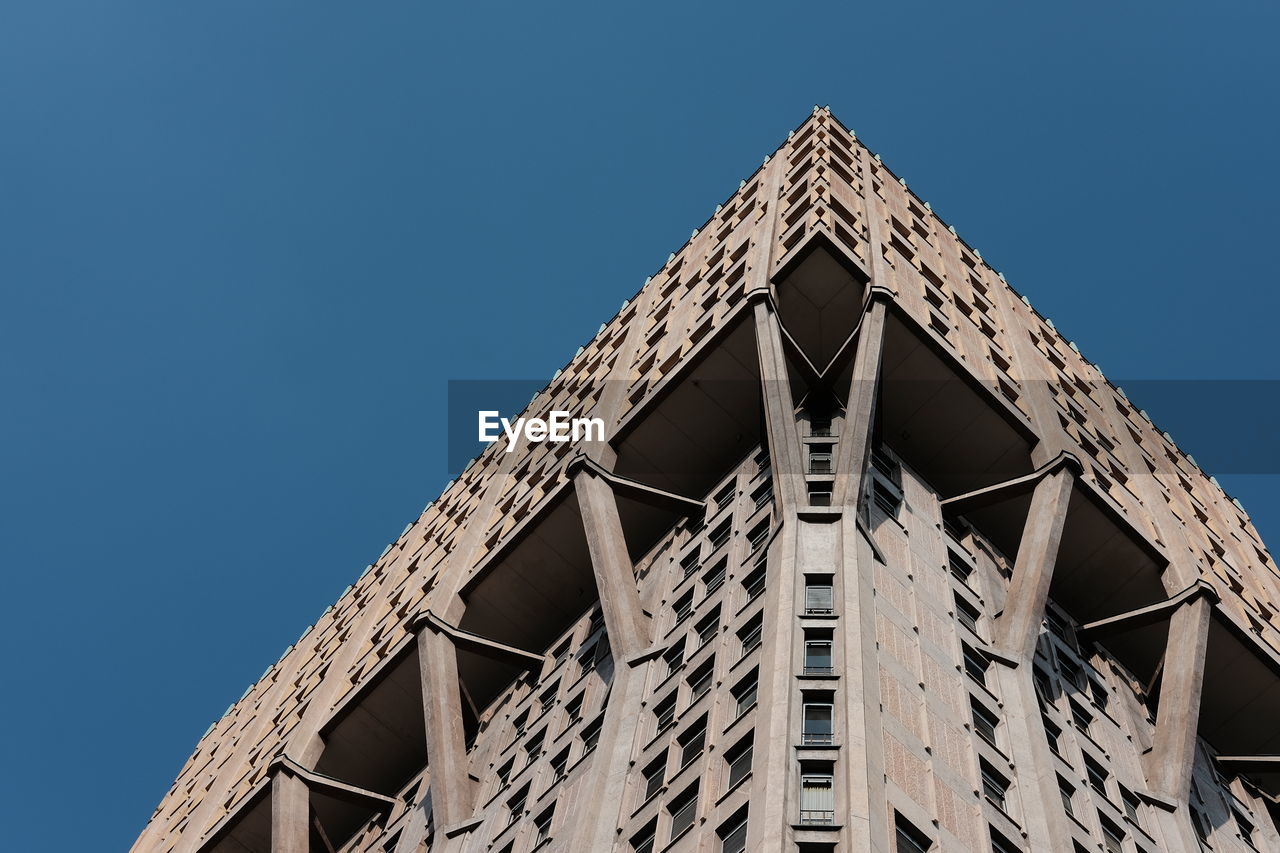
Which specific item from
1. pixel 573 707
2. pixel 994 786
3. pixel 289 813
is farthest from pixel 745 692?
pixel 289 813

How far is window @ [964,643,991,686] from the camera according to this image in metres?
32.0

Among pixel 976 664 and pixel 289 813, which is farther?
pixel 289 813

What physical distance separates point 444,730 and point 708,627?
26.7 feet

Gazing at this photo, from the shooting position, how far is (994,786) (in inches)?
1102

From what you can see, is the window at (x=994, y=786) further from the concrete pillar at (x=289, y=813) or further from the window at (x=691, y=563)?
the concrete pillar at (x=289, y=813)

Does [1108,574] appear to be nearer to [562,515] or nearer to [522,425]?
[562,515]

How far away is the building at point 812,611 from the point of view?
91.0 feet

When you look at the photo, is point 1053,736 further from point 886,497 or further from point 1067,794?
point 886,497

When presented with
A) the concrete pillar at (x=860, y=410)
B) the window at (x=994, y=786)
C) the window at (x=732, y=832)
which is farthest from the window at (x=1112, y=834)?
the window at (x=732, y=832)

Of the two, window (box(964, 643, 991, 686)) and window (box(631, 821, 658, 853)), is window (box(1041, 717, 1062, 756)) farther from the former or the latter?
window (box(631, 821, 658, 853))

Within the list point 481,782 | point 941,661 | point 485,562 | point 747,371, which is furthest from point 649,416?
point 941,661

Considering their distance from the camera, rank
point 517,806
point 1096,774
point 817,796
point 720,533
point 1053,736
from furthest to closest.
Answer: point 720,533 < point 517,806 < point 1096,774 < point 1053,736 < point 817,796

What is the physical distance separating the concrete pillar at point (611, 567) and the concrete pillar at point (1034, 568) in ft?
25.2

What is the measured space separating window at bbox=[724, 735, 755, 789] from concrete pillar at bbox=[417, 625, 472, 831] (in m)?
10.4
